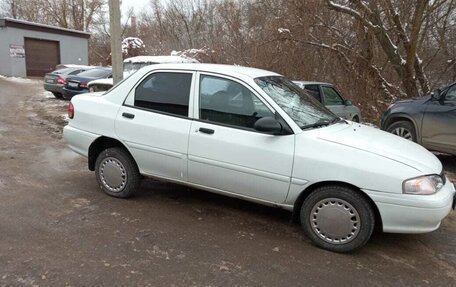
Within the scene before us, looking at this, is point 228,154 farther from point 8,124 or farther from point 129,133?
point 8,124

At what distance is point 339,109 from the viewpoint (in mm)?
9000

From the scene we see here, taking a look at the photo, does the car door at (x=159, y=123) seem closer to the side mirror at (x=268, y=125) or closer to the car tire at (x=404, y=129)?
the side mirror at (x=268, y=125)

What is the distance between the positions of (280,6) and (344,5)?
7.70ft

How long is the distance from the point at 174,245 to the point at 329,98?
6.31m

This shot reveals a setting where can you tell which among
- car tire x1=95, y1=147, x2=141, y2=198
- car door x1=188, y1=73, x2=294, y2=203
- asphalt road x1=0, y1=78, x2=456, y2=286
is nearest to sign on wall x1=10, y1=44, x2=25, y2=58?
asphalt road x1=0, y1=78, x2=456, y2=286

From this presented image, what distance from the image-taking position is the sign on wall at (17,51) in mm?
25203

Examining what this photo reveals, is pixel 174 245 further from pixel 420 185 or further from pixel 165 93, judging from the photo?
pixel 420 185

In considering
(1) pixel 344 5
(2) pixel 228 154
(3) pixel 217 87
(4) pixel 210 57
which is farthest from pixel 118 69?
(4) pixel 210 57

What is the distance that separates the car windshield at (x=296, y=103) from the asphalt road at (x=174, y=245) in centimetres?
115

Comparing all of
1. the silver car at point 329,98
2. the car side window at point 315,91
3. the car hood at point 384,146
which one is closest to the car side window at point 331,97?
the silver car at point 329,98

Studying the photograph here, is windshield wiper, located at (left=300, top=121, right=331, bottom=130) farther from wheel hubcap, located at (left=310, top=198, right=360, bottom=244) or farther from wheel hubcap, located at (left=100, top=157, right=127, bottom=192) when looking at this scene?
wheel hubcap, located at (left=100, top=157, right=127, bottom=192)

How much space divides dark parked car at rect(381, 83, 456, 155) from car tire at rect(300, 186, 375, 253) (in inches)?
162

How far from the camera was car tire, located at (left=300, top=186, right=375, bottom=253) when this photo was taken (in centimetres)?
354

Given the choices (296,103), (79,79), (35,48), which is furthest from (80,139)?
(35,48)
